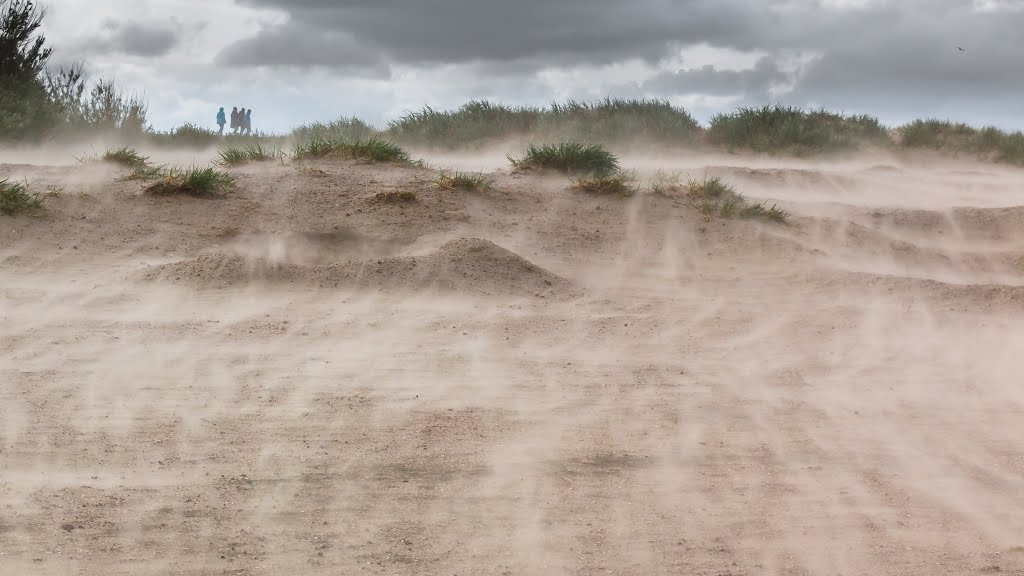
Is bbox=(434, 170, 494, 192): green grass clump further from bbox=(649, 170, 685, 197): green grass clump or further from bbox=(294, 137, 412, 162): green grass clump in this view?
bbox=(649, 170, 685, 197): green grass clump

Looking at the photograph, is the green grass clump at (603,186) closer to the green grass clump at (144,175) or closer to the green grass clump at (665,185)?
the green grass clump at (665,185)

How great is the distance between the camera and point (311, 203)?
7.98m

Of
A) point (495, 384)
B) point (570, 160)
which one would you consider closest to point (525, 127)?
point (570, 160)

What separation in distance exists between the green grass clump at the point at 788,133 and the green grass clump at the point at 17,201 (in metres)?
9.65

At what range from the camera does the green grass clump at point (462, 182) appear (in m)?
8.45

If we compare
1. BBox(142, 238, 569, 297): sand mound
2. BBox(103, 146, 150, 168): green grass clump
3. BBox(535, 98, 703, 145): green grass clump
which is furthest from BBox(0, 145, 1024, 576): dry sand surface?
BBox(535, 98, 703, 145): green grass clump

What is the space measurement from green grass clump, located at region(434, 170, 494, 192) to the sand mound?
1.31 metres

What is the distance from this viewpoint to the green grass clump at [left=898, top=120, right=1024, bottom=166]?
14617 millimetres

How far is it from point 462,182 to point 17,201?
3.46 m

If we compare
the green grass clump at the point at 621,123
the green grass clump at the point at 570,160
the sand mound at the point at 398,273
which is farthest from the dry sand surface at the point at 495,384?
the green grass clump at the point at 621,123

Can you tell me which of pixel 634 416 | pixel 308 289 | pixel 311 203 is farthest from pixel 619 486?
pixel 311 203

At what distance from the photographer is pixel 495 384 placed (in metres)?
5.13

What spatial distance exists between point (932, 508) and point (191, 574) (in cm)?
286

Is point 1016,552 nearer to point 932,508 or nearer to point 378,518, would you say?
point 932,508
